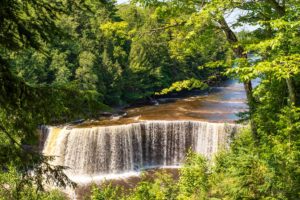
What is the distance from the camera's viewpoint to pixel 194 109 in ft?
107

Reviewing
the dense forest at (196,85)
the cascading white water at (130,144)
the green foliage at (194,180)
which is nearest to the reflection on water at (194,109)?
the cascading white water at (130,144)

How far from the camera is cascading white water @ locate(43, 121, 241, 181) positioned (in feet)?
77.0

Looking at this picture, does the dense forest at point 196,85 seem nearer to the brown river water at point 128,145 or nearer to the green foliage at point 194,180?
the green foliage at point 194,180

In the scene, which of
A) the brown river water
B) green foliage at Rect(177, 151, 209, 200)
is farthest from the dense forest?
the brown river water

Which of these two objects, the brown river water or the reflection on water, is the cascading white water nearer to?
the brown river water

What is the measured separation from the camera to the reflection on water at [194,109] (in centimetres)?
2816

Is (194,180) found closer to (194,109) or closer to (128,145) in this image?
(128,145)

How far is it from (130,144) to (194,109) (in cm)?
991

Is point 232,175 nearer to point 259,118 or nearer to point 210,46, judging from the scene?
point 259,118

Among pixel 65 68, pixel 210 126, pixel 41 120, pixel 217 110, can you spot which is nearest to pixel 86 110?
pixel 41 120

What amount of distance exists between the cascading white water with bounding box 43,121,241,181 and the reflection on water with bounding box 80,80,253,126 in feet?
7.44

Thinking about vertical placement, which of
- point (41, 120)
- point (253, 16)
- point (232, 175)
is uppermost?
point (253, 16)

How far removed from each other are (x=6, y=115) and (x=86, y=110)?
912mm

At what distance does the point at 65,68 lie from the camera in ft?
118
